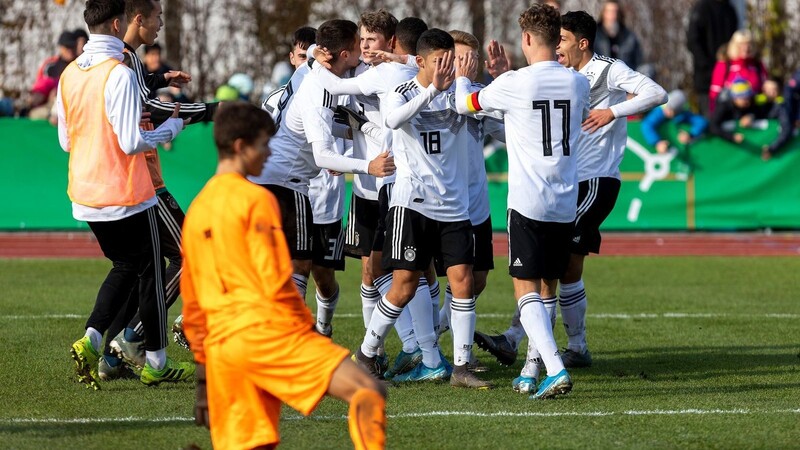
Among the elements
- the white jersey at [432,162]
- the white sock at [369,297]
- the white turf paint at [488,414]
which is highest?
the white jersey at [432,162]

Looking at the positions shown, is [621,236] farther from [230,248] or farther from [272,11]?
[230,248]

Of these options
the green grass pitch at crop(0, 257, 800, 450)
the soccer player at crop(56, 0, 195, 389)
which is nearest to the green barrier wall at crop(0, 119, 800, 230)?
the green grass pitch at crop(0, 257, 800, 450)

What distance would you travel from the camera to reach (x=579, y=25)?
9164mm

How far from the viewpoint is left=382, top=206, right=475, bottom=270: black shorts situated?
8141 mm

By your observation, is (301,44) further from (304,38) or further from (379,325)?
(379,325)

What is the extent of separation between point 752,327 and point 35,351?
5.74m

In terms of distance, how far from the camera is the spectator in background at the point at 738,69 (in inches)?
740

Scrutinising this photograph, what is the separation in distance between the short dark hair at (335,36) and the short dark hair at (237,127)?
3491 mm

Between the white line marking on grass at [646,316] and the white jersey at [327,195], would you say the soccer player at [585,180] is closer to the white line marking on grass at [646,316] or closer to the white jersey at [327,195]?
the white jersey at [327,195]

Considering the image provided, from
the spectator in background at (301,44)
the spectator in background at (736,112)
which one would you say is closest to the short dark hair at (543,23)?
the spectator in background at (301,44)

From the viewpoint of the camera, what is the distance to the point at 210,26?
24.8 metres

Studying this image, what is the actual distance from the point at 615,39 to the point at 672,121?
157cm

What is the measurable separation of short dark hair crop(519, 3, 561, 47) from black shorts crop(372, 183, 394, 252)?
1503mm

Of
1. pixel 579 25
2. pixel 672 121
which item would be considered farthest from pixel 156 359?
pixel 672 121
